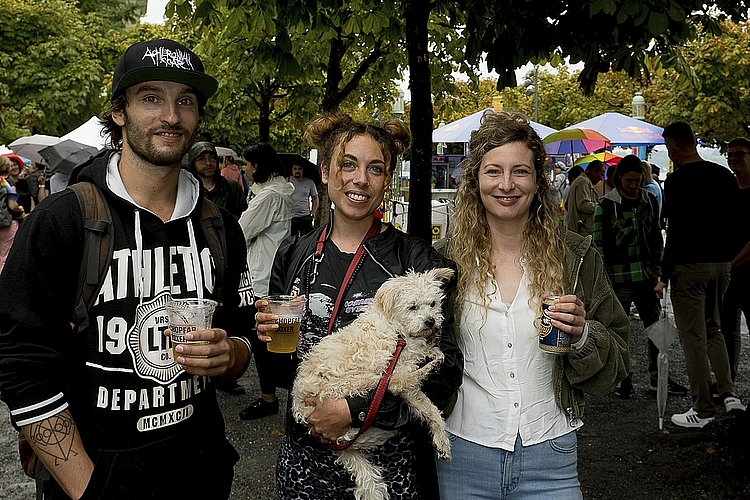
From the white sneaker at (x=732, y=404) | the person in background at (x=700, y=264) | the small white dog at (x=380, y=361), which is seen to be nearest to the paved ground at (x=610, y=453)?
the white sneaker at (x=732, y=404)

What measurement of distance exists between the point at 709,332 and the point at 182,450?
18.1ft

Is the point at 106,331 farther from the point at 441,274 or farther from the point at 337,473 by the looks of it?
the point at 441,274

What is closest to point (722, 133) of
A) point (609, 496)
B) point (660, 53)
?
point (660, 53)

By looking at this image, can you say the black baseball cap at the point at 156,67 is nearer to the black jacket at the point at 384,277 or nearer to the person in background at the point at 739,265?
the black jacket at the point at 384,277

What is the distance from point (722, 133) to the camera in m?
23.6

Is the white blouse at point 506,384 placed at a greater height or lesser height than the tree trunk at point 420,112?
lesser

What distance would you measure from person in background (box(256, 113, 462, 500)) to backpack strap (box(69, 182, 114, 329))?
558 millimetres

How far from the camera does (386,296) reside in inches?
90.4

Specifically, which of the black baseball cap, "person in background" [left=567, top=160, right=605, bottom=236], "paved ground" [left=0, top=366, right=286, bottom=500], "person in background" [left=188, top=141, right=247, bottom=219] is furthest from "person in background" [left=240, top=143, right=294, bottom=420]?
"person in background" [left=567, top=160, right=605, bottom=236]

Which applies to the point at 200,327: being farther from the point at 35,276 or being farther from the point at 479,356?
the point at 479,356

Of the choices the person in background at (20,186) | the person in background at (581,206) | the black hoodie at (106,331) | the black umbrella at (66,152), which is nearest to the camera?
the black hoodie at (106,331)

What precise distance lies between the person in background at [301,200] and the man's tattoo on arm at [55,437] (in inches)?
369

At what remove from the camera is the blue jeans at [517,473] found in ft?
7.98

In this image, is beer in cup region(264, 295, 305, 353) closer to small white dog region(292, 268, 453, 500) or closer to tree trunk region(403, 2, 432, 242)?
small white dog region(292, 268, 453, 500)
